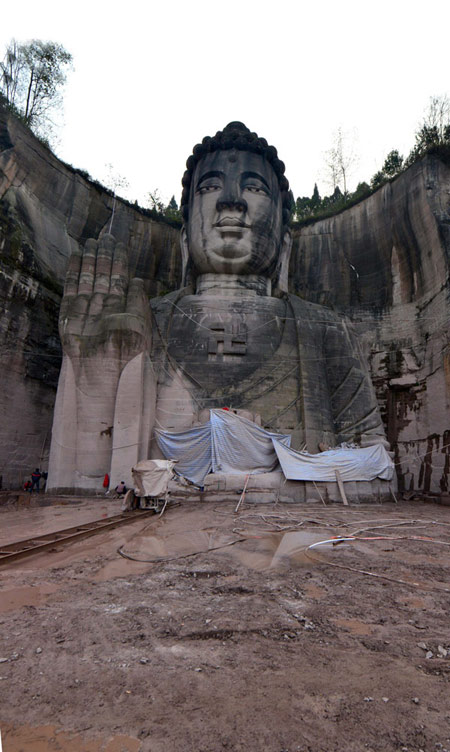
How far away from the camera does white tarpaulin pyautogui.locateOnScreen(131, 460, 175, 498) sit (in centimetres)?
700

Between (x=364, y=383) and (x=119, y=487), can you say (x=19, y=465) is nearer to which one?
(x=119, y=487)

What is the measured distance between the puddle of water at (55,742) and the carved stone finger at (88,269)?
1087cm

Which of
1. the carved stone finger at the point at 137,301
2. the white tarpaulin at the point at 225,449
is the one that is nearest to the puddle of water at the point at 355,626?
the white tarpaulin at the point at 225,449

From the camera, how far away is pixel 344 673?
1.63m

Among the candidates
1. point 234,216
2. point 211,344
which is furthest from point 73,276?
point 234,216

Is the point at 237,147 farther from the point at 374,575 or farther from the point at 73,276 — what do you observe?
the point at 374,575

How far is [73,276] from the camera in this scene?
11.3 m

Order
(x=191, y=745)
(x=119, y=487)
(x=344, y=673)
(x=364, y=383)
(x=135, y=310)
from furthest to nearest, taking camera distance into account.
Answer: (x=364, y=383)
(x=135, y=310)
(x=119, y=487)
(x=344, y=673)
(x=191, y=745)

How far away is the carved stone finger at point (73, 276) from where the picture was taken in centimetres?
1120

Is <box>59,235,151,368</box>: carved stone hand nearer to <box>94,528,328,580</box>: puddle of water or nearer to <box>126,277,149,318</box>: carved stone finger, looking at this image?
<box>126,277,149,318</box>: carved stone finger

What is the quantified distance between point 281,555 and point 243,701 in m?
2.41

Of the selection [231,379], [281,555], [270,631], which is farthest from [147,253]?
[270,631]

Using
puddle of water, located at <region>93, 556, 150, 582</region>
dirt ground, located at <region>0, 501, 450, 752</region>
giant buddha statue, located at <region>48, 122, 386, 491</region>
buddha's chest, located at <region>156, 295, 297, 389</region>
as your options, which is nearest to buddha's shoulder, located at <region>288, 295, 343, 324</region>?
giant buddha statue, located at <region>48, 122, 386, 491</region>

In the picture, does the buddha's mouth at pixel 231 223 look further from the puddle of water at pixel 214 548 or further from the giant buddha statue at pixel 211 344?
the puddle of water at pixel 214 548
